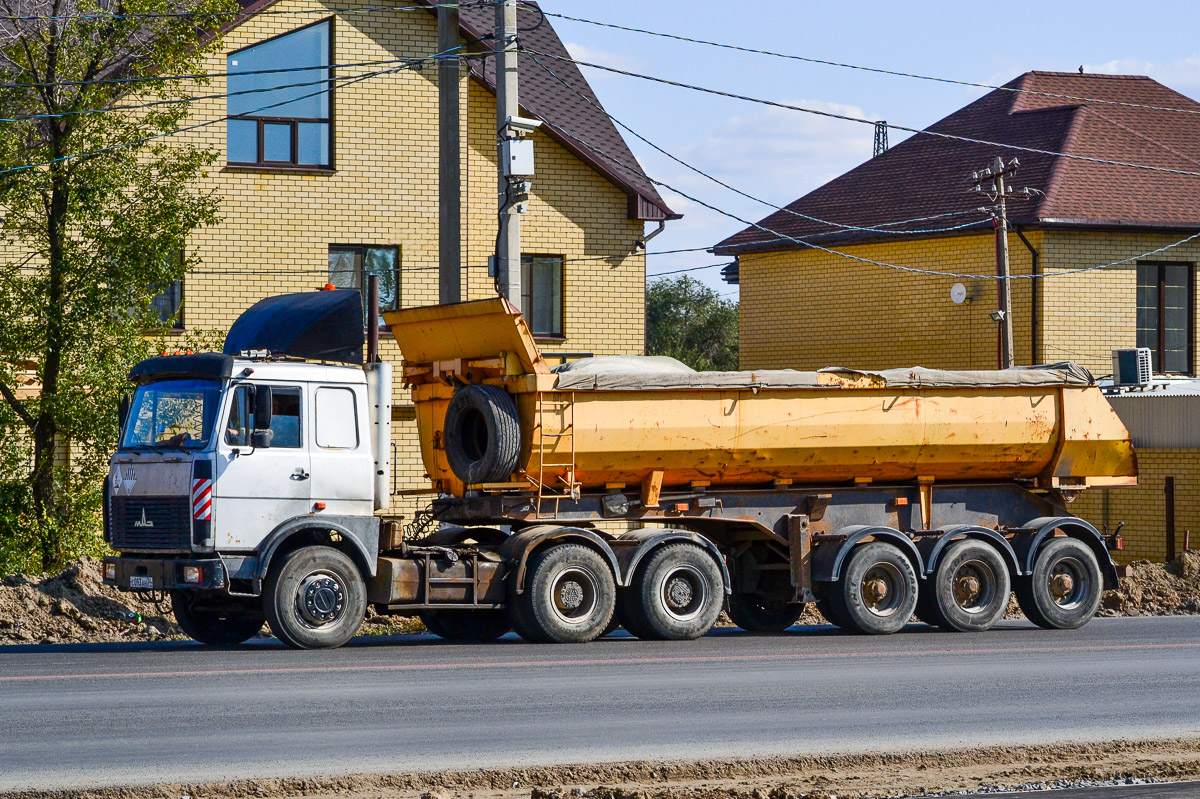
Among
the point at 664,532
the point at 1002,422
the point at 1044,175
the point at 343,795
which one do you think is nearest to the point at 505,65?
the point at 664,532

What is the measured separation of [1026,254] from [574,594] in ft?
63.0

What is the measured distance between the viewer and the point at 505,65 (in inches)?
721

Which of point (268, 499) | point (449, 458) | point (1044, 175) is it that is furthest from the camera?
point (1044, 175)

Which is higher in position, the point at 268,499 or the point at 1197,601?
the point at 268,499

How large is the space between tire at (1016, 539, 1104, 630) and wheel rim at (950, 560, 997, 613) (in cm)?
Result: 52

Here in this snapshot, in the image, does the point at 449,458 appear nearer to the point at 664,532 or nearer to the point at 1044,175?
the point at 664,532

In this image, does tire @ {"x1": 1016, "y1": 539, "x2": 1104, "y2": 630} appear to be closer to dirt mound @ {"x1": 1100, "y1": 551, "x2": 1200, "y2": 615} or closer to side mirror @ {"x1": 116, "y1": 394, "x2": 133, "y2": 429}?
dirt mound @ {"x1": 1100, "y1": 551, "x2": 1200, "y2": 615}

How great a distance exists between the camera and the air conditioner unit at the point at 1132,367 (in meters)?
28.6

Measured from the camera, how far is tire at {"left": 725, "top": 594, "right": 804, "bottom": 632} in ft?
60.6

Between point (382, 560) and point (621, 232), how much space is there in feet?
43.2

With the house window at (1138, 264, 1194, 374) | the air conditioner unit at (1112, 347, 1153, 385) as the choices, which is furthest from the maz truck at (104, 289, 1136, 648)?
the house window at (1138, 264, 1194, 374)

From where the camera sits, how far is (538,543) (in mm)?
15906

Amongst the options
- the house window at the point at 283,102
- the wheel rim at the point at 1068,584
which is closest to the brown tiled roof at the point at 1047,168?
the house window at the point at 283,102

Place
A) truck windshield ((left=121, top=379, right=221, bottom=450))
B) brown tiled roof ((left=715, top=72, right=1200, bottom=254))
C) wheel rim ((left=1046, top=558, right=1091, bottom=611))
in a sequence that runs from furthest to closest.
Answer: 1. brown tiled roof ((left=715, top=72, right=1200, bottom=254))
2. wheel rim ((left=1046, top=558, right=1091, bottom=611))
3. truck windshield ((left=121, top=379, right=221, bottom=450))
